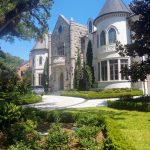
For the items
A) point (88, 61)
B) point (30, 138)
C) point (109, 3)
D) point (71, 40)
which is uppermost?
point (109, 3)

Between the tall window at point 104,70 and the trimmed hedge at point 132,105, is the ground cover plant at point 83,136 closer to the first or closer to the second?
the trimmed hedge at point 132,105

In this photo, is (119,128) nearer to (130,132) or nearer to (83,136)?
(130,132)

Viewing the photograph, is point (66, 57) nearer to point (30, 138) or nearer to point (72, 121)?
point (72, 121)

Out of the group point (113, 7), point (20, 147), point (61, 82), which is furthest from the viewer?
point (61, 82)

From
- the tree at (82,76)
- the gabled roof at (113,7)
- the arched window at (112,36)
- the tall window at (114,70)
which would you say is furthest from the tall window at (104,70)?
the gabled roof at (113,7)

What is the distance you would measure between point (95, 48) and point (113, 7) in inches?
265

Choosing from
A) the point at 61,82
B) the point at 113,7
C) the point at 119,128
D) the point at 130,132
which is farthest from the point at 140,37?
the point at 61,82

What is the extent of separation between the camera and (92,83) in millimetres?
38469

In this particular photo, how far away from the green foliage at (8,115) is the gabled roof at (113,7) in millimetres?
26134

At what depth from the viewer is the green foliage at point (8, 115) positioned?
417 inches

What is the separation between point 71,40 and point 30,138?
3436cm

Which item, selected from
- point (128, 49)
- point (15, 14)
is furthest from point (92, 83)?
point (15, 14)

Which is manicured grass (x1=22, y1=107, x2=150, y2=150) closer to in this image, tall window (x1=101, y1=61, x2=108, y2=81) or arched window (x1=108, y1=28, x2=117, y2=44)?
tall window (x1=101, y1=61, x2=108, y2=81)

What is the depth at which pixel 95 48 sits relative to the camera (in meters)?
39.3
